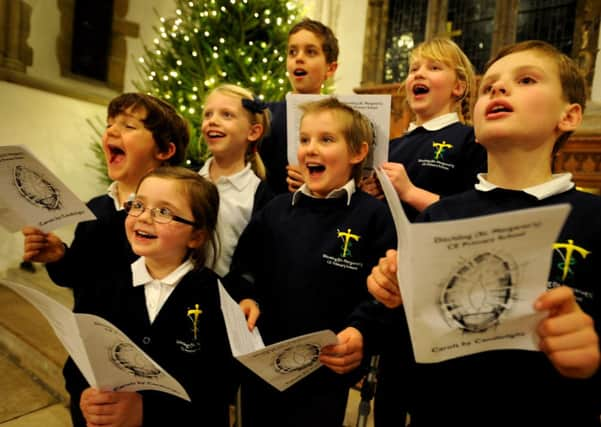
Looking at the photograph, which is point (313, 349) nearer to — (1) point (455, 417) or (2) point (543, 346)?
(1) point (455, 417)

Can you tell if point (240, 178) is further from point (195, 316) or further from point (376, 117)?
point (195, 316)

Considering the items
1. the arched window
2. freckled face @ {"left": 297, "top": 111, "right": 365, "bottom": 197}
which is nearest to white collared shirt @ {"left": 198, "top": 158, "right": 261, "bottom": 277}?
freckled face @ {"left": 297, "top": 111, "right": 365, "bottom": 197}

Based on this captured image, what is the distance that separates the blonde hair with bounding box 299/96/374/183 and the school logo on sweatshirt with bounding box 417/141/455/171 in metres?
0.21

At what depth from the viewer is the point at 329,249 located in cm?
118

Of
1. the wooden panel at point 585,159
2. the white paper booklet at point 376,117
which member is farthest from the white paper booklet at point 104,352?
the wooden panel at point 585,159

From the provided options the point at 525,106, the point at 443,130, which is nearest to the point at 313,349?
the point at 525,106

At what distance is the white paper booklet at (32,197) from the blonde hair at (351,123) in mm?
724

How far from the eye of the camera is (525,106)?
2.75 ft

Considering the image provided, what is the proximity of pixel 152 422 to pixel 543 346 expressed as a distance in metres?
0.84

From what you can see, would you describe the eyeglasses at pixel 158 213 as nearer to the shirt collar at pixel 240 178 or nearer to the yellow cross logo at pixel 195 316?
the yellow cross logo at pixel 195 316

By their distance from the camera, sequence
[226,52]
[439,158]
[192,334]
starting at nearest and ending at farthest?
[192,334] < [439,158] < [226,52]

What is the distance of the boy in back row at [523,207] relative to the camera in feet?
2.52

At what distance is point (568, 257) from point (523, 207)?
0.41 feet

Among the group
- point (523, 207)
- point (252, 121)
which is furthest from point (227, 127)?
→ point (523, 207)
